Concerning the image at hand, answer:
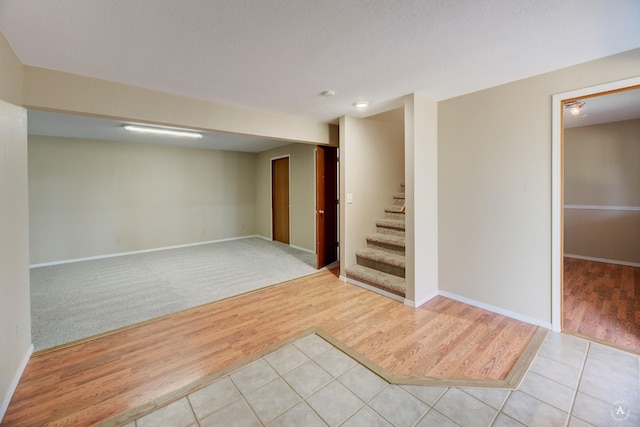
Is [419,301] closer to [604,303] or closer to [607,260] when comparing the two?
[604,303]

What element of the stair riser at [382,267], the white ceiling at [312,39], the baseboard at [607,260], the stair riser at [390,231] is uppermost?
the white ceiling at [312,39]

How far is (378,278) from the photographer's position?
11.5 feet

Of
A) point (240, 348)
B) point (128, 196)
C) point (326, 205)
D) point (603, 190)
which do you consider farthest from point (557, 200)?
point (128, 196)

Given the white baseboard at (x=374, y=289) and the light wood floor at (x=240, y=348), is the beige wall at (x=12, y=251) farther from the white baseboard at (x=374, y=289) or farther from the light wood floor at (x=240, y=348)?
the white baseboard at (x=374, y=289)

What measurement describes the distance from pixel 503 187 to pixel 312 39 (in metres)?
2.29

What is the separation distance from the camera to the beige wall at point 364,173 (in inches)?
152

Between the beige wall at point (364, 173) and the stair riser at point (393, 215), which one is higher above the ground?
the beige wall at point (364, 173)

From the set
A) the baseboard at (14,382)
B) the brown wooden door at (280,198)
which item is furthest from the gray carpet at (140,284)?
the brown wooden door at (280,198)

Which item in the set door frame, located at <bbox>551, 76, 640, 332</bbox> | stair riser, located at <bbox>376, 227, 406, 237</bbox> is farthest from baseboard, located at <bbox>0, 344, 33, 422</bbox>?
door frame, located at <bbox>551, 76, 640, 332</bbox>

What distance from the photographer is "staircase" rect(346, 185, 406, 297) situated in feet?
11.3

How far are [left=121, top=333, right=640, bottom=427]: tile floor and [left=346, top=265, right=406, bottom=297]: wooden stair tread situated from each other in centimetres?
138

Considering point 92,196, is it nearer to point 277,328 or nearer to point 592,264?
point 277,328

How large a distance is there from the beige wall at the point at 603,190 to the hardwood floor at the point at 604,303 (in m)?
0.45

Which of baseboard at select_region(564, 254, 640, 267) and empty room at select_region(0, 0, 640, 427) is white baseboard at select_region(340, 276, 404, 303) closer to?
empty room at select_region(0, 0, 640, 427)
